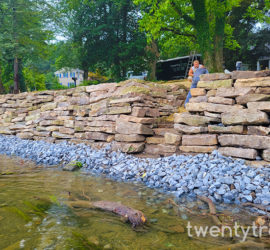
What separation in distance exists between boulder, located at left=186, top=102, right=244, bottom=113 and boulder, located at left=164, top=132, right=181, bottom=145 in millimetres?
728

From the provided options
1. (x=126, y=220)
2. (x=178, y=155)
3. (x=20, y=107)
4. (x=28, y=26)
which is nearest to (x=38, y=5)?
(x=28, y=26)

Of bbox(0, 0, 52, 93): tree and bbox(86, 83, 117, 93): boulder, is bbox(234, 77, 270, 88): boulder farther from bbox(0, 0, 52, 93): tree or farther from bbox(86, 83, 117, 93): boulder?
bbox(0, 0, 52, 93): tree

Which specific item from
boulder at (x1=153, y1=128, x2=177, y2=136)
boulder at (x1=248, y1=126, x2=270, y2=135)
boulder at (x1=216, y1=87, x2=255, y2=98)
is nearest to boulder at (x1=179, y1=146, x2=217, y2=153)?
boulder at (x1=153, y1=128, x2=177, y2=136)

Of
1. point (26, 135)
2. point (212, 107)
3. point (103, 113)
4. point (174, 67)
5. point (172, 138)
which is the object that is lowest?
point (26, 135)

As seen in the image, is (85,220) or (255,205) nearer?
(85,220)

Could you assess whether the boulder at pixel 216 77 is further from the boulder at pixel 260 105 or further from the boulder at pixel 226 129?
the boulder at pixel 226 129

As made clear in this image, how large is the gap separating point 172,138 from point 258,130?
186cm

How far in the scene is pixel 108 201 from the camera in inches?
139

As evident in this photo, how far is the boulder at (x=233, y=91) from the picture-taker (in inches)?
187

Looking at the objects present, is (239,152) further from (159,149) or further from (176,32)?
(176,32)

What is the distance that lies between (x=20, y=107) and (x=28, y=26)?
21.1 ft

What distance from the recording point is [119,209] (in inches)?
127

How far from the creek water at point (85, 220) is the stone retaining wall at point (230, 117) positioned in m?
1.75

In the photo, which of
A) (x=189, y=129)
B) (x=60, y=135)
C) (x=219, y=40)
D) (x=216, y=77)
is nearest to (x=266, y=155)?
(x=189, y=129)
